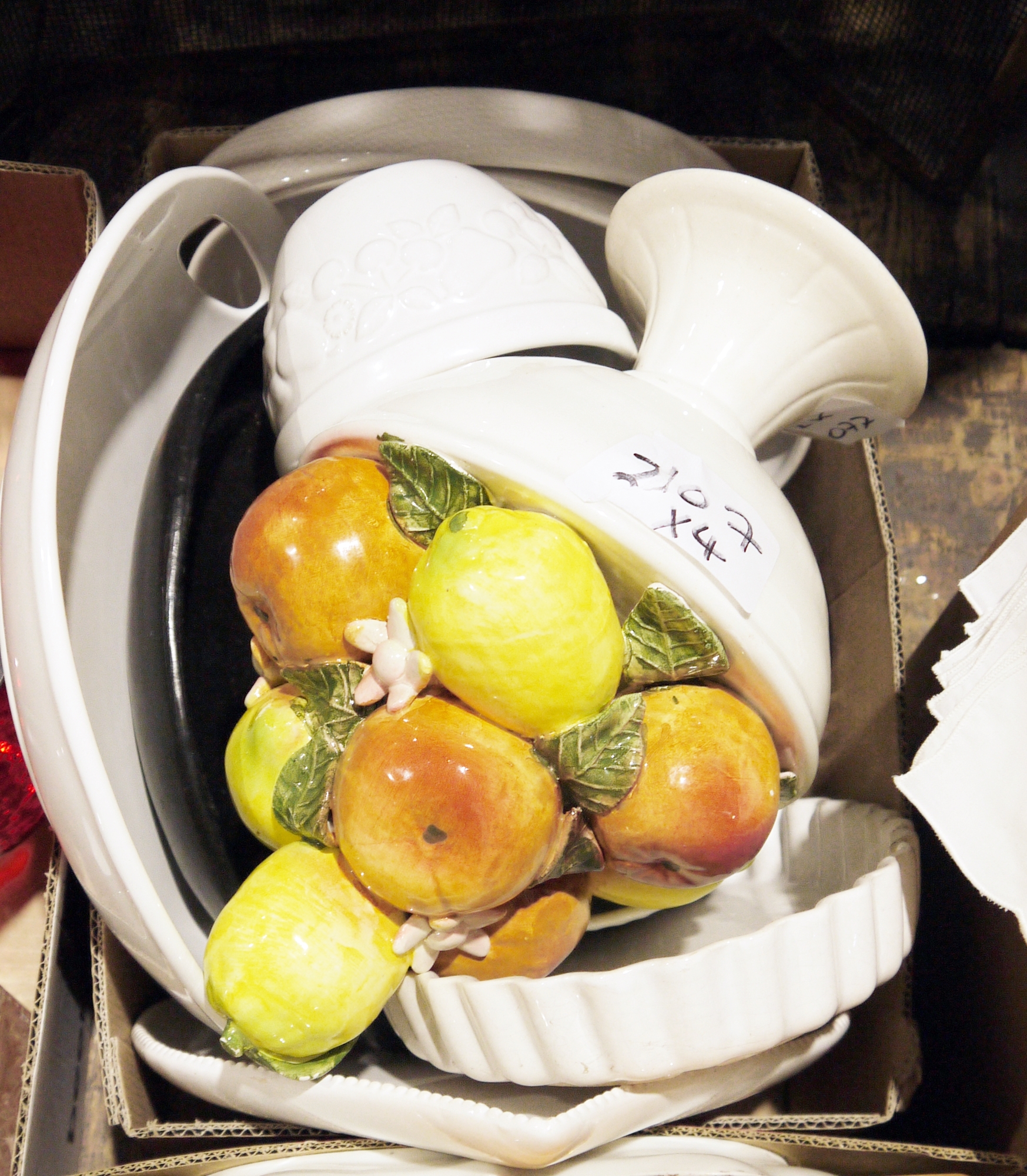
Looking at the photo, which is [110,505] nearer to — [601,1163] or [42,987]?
[42,987]

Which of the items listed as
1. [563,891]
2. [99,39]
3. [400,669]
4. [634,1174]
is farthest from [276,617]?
[99,39]

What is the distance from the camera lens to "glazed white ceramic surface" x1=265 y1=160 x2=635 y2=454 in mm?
494

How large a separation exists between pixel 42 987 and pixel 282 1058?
0.70 feet

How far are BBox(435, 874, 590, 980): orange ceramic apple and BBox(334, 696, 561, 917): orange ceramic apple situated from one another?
49 millimetres

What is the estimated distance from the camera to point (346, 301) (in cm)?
51

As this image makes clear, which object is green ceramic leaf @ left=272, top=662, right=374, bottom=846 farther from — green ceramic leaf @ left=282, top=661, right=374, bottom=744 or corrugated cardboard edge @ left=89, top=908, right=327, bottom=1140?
corrugated cardboard edge @ left=89, top=908, right=327, bottom=1140

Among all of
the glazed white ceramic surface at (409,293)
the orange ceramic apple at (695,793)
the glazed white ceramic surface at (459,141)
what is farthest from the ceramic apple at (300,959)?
the glazed white ceramic surface at (459,141)

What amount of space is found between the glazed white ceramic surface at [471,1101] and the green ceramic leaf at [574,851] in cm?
12

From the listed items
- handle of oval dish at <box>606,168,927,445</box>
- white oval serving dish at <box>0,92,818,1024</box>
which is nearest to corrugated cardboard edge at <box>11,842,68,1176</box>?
white oval serving dish at <box>0,92,818,1024</box>

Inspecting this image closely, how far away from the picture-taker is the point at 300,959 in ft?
1.32

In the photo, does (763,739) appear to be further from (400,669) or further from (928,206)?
(928,206)

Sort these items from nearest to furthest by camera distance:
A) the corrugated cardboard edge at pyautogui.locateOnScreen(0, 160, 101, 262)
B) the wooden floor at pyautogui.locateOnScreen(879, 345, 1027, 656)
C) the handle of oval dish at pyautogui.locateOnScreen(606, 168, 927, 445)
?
the handle of oval dish at pyautogui.locateOnScreen(606, 168, 927, 445) → the corrugated cardboard edge at pyautogui.locateOnScreen(0, 160, 101, 262) → the wooden floor at pyautogui.locateOnScreen(879, 345, 1027, 656)

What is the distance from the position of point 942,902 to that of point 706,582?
0.42 m

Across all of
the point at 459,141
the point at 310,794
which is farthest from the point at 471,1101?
the point at 459,141
